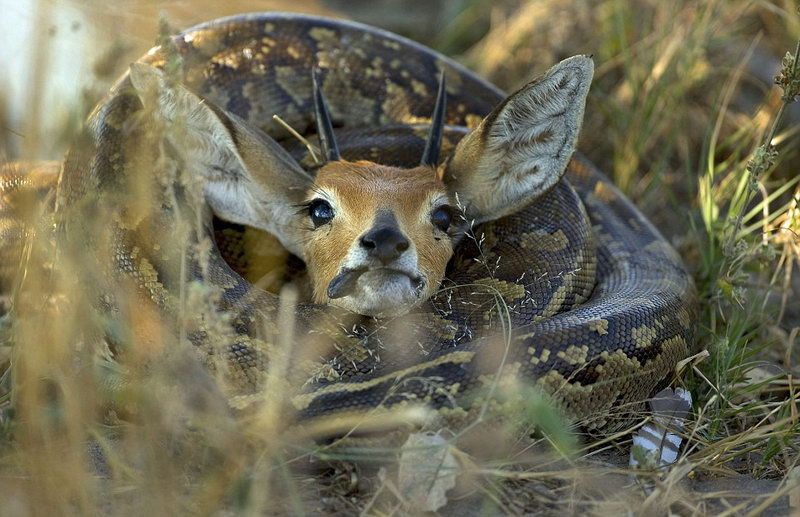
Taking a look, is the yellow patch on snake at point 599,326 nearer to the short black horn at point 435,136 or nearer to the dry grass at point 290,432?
the dry grass at point 290,432

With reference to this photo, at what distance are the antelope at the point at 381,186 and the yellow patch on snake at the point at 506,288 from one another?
0.24 meters

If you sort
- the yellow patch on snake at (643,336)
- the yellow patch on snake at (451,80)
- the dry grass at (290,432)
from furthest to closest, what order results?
the yellow patch on snake at (451,80) < the yellow patch on snake at (643,336) < the dry grass at (290,432)

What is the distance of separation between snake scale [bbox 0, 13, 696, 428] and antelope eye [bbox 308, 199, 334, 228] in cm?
43

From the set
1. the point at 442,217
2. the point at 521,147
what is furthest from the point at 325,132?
the point at 521,147

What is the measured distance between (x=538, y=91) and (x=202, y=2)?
12.0 ft

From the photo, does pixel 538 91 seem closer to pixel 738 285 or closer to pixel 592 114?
pixel 738 285

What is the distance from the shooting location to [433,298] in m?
4.60

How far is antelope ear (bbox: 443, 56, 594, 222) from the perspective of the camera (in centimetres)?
463

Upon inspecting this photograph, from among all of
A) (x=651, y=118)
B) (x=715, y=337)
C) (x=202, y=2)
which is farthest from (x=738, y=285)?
(x=202, y=2)

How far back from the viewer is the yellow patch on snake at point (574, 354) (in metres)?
4.22

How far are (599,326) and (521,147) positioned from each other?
3.46ft

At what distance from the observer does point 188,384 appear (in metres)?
3.50

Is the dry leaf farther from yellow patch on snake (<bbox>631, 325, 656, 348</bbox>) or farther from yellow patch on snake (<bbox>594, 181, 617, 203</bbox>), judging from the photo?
yellow patch on snake (<bbox>594, 181, 617, 203</bbox>)

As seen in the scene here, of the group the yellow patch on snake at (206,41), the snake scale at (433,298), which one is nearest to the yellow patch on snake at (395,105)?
the snake scale at (433,298)
